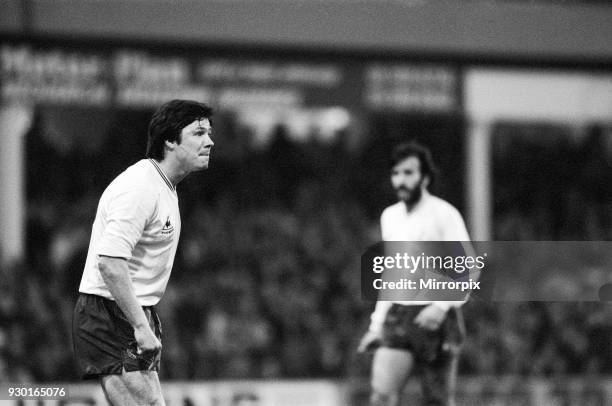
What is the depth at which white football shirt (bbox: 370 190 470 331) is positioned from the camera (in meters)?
6.93

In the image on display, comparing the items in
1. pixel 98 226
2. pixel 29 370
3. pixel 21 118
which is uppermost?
pixel 21 118

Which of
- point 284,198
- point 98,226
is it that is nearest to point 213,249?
point 284,198

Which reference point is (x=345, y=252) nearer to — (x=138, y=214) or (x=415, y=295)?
(x=415, y=295)

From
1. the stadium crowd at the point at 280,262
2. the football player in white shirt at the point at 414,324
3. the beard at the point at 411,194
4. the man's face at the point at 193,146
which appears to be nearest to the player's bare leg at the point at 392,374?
the football player in white shirt at the point at 414,324

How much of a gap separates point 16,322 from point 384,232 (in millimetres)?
5980

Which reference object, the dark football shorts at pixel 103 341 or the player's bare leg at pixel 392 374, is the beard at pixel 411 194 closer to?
the player's bare leg at pixel 392 374

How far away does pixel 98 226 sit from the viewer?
4730mm

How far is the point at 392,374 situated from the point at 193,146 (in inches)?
102

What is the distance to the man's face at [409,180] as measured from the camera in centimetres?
703

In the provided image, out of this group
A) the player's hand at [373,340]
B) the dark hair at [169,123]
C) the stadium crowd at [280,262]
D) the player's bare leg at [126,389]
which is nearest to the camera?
the player's bare leg at [126,389]

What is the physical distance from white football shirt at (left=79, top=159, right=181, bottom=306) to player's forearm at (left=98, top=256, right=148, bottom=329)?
4 cm

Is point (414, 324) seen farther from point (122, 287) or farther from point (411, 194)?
point (122, 287)

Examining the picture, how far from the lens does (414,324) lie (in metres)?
6.91

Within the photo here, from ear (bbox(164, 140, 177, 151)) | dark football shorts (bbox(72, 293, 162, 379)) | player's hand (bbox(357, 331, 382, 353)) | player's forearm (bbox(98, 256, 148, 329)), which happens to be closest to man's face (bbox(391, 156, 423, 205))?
player's hand (bbox(357, 331, 382, 353))
